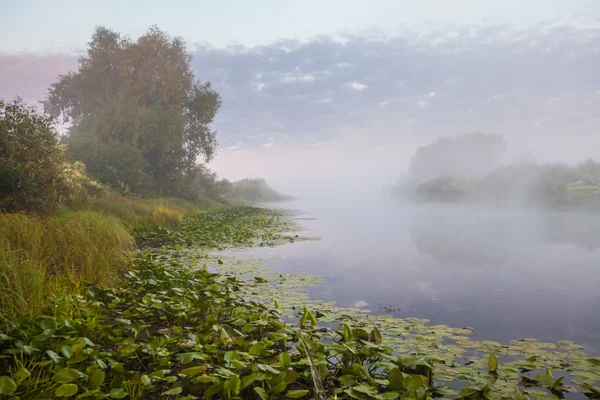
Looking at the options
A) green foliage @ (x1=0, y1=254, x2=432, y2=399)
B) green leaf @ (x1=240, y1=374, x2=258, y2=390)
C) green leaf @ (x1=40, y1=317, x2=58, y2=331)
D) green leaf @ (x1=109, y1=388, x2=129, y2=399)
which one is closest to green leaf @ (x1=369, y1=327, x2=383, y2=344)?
green foliage @ (x1=0, y1=254, x2=432, y2=399)

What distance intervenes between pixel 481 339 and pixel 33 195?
451 inches

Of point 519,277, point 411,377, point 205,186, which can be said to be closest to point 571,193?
point 519,277

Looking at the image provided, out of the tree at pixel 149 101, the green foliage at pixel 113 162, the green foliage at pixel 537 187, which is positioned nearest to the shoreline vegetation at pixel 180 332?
the green foliage at pixel 113 162

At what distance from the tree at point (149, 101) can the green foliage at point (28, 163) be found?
56.4 ft

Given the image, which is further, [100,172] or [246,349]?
[100,172]

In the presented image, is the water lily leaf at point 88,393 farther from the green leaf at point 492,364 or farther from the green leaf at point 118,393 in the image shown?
the green leaf at point 492,364

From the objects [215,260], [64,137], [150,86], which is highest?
[150,86]

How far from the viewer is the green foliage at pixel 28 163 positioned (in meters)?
9.69

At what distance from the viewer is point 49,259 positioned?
19.6ft

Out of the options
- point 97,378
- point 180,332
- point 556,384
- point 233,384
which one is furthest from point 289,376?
point 556,384

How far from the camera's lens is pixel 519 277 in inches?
351

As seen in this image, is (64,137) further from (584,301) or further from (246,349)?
(584,301)

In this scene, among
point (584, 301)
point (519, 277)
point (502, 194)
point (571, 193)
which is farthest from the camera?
point (502, 194)

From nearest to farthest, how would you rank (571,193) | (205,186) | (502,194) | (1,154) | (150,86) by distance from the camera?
(1,154), (150,86), (571,193), (205,186), (502,194)
